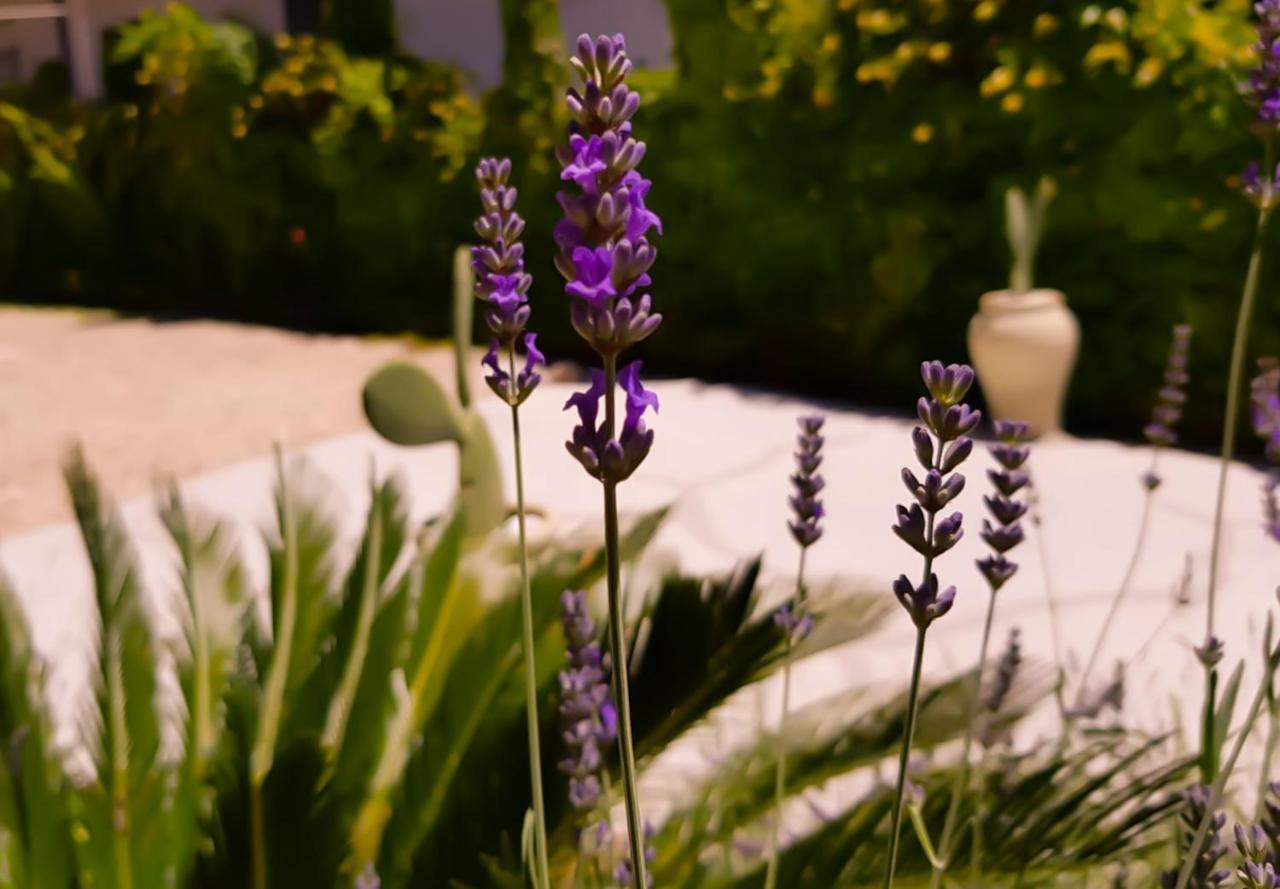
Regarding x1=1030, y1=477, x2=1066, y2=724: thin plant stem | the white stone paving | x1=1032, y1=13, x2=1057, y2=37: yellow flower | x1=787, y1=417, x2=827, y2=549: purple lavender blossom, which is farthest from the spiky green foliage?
x1=1032, y1=13, x2=1057, y2=37: yellow flower

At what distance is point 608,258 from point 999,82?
17.0 ft

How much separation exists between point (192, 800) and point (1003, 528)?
92 centimetres

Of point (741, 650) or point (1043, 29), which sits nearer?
point (741, 650)

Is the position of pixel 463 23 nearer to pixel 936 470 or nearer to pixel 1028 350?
pixel 1028 350

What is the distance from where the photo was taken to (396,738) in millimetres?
1489

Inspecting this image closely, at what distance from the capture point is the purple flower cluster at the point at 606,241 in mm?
591

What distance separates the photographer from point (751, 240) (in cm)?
620

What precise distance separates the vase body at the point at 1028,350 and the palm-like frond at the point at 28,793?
444 cm

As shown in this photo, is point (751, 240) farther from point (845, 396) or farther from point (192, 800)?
point (192, 800)

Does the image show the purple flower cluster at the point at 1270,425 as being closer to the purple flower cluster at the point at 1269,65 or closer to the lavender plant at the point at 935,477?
the purple flower cluster at the point at 1269,65

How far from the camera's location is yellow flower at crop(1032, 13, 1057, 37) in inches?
208

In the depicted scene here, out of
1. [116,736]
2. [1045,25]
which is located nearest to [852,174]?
[1045,25]

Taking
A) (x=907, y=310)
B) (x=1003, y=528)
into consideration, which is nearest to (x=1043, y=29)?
(x=907, y=310)

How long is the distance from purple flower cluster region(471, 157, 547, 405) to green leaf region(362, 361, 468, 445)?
210 centimetres
